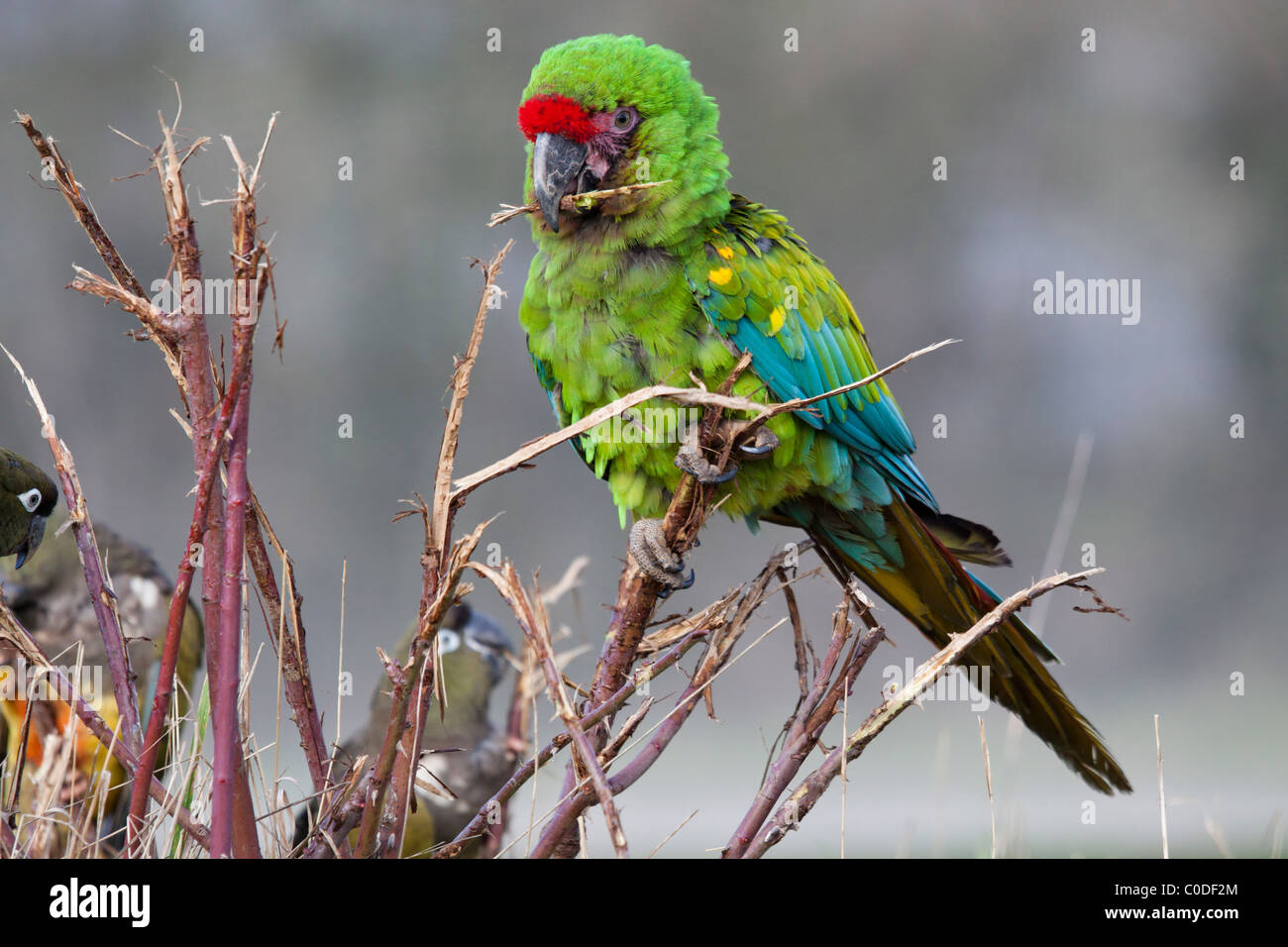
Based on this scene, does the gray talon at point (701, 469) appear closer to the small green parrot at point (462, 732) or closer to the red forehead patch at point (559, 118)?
the red forehead patch at point (559, 118)

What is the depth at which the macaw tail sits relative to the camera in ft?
4.68

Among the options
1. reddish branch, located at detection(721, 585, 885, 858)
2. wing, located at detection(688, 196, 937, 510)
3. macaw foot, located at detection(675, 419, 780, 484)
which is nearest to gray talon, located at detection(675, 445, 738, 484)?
macaw foot, located at detection(675, 419, 780, 484)

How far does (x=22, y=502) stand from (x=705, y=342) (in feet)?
4.77

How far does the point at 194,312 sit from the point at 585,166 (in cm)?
89

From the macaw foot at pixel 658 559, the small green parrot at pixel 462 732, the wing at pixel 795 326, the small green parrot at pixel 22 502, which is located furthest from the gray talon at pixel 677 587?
the small green parrot at pixel 22 502

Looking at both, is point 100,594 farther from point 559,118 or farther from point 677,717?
point 559,118

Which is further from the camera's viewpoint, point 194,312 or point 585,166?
point 585,166

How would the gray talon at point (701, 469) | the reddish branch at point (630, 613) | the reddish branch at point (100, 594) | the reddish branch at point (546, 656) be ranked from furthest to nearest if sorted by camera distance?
the gray talon at point (701, 469) < the reddish branch at point (630, 613) < the reddish branch at point (100, 594) < the reddish branch at point (546, 656)

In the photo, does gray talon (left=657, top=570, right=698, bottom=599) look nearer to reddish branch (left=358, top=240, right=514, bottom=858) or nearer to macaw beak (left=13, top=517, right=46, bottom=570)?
reddish branch (left=358, top=240, right=514, bottom=858)

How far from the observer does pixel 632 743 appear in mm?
1075

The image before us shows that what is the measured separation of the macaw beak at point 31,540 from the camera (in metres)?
2.12

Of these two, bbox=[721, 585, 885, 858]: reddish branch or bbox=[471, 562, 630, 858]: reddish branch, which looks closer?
bbox=[471, 562, 630, 858]: reddish branch
